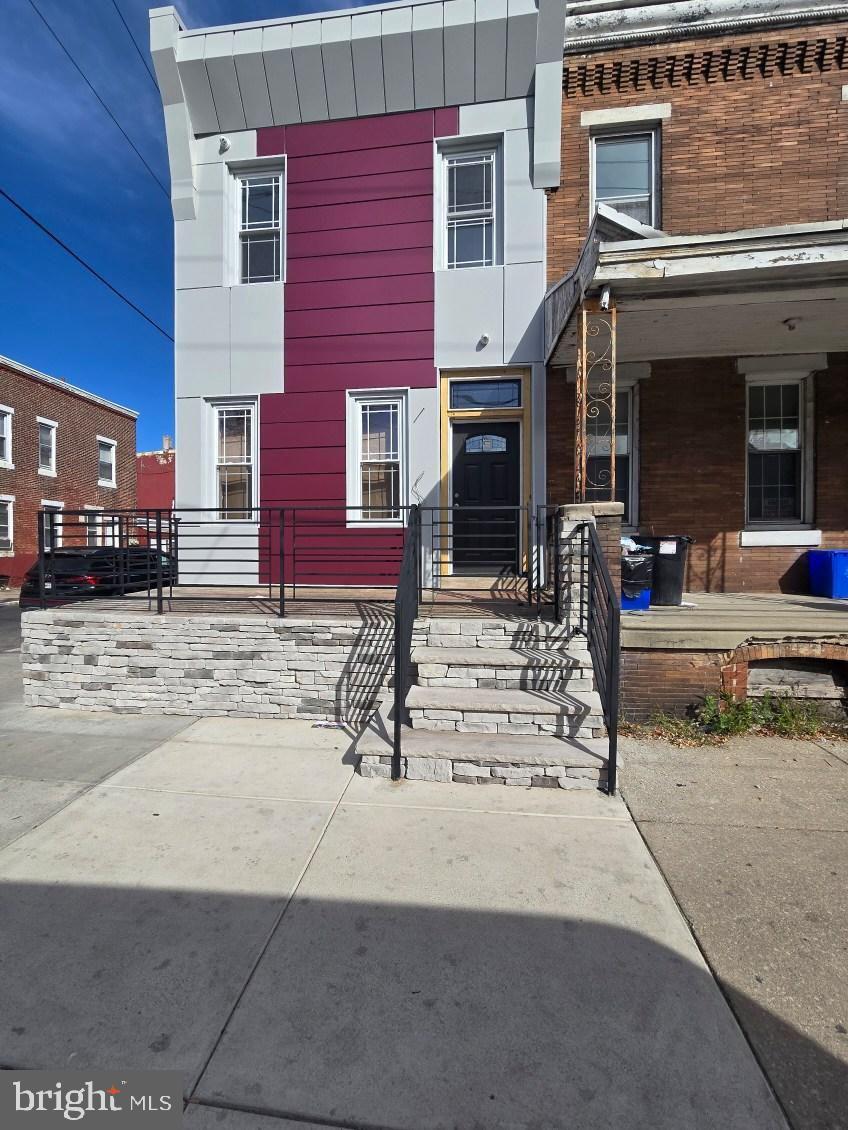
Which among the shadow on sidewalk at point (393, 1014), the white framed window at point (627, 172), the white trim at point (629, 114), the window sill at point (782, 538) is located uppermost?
the white trim at point (629, 114)

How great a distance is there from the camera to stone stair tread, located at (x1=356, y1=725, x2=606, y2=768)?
3701 millimetres

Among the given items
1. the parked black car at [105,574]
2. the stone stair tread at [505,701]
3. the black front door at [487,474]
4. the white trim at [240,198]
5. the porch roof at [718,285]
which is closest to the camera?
the stone stair tread at [505,701]

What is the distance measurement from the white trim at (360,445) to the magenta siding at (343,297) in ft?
0.26

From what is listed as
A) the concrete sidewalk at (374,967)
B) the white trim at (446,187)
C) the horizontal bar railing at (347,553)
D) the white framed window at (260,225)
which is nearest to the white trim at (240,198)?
the white framed window at (260,225)

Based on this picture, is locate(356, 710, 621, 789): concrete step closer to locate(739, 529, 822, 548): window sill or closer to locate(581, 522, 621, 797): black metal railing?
locate(581, 522, 621, 797): black metal railing

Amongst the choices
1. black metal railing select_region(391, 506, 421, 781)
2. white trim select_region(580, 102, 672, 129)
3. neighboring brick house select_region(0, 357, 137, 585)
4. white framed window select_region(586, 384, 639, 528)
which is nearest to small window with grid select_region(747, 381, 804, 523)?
white framed window select_region(586, 384, 639, 528)

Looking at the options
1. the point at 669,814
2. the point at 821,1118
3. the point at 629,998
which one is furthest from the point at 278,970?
the point at 669,814

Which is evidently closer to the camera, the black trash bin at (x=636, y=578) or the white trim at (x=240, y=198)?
the black trash bin at (x=636, y=578)

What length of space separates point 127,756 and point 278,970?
2716mm

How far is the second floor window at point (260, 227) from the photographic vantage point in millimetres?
7454

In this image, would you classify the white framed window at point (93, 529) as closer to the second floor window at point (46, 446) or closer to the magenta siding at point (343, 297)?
the magenta siding at point (343, 297)

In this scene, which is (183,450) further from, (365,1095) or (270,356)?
(365,1095)

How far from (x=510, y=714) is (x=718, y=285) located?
421cm

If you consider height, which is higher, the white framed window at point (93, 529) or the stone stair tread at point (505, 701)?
the white framed window at point (93, 529)
